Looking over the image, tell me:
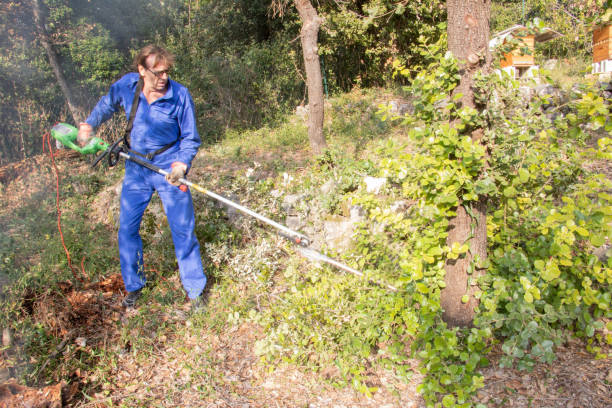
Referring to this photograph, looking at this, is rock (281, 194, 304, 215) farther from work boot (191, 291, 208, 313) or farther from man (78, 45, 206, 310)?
work boot (191, 291, 208, 313)

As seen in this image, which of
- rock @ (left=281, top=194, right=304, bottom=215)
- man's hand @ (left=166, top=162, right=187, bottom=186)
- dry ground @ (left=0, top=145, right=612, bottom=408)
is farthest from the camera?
rock @ (left=281, top=194, right=304, bottom=215)

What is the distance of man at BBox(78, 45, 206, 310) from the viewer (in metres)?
3.36

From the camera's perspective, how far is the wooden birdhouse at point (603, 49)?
22.5 ft

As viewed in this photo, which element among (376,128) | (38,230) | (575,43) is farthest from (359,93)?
(38,230)

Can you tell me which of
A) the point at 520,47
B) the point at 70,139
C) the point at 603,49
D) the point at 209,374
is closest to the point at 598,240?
the point at 520,47

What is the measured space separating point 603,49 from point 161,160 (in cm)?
820

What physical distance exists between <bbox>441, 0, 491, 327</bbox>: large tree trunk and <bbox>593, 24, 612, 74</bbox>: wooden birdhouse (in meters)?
6.00

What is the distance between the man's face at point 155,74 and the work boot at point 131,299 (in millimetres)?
1923

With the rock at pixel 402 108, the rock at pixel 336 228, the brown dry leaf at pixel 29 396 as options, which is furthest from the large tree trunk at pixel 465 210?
the rock at pixel 402 108

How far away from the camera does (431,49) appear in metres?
2.48

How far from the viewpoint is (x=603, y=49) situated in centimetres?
720

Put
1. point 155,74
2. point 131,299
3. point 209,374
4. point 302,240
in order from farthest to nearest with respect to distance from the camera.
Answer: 1. point 131,299
2. point 155,74
3. point 302,240
4. point 209,374

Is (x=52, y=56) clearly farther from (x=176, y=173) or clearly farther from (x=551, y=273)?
(x=551, y=273)

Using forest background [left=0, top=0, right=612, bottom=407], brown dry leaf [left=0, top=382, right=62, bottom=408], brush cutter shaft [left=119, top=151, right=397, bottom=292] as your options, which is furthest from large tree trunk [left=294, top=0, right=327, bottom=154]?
brown dry leaf [left=0, top=382, right=62, bottom=408]
